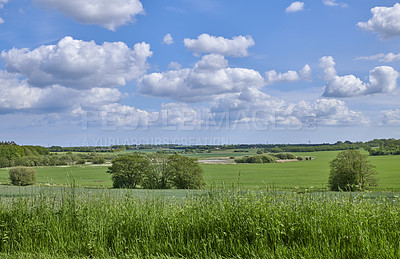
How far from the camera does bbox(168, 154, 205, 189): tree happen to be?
131ft

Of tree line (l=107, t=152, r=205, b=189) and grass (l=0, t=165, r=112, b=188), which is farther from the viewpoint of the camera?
grass (l=0, t=165, r=112, b=188)

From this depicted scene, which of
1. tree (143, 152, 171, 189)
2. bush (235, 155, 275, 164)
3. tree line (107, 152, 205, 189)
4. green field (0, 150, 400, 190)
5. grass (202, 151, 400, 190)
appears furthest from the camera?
bush (235, 155, 275, 164)

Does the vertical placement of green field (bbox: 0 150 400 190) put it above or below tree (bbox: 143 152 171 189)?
below

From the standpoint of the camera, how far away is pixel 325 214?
7434 mm

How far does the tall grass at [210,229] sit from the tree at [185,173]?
3093cm

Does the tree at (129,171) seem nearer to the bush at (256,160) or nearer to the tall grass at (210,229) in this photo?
the tall grass at (210,229)

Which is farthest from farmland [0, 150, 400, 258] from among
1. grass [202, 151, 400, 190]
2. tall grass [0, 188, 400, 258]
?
grass [202, 151, 400, 190]

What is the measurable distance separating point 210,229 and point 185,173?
1303 inches

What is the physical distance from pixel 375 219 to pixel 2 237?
27.7 ft

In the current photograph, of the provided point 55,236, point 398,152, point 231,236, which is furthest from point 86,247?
point 398,152

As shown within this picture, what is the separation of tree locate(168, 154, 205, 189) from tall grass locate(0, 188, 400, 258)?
101 feet

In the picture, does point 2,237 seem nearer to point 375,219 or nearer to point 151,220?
point 151,220

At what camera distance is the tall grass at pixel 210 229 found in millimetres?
6523

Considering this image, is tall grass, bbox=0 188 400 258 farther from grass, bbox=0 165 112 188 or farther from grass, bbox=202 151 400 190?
grass, bbox=0 165 112 188
